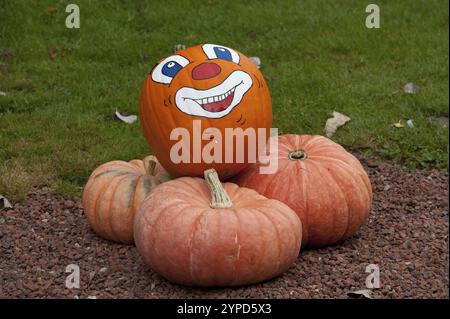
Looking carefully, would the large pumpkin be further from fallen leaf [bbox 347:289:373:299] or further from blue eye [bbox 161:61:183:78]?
blue eye [bbox 161:61:183:78]

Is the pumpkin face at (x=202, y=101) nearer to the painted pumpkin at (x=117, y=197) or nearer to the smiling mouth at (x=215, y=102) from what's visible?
the smiling mouth at (x=215, y=102)

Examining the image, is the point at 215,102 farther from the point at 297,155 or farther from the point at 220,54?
the point at 297,155

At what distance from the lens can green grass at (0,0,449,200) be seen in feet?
20.9

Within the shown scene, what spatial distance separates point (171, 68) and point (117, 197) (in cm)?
78

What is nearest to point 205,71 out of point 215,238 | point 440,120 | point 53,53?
point 215,238

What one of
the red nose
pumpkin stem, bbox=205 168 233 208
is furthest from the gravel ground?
the red nose

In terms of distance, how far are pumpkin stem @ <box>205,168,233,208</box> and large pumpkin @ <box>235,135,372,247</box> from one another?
384mm

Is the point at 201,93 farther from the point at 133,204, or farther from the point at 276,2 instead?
the point at 276,2

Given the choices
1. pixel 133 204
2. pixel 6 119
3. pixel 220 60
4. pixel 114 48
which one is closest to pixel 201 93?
pixel 220 60

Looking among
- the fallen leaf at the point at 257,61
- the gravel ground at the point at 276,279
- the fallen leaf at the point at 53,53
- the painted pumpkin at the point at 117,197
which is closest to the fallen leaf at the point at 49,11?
the fallen leaf at the point at 53,53

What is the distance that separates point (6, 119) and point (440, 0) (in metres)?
5.06

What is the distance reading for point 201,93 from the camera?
461 cm

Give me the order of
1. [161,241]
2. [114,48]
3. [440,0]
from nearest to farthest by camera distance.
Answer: [161,241] → [114,48] → [440,0]

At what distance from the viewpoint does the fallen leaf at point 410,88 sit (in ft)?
24.6
